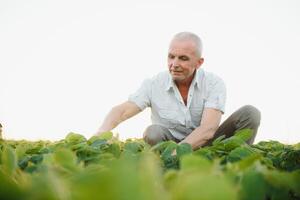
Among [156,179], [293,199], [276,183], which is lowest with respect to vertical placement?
[293,199]

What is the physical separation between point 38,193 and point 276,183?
0.44m

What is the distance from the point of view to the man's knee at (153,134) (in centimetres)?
358

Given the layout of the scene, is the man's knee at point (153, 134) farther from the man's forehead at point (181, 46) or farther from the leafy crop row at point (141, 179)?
the leafy crop row at point (141, 179)

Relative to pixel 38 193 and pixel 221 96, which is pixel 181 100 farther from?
pixel 38 193

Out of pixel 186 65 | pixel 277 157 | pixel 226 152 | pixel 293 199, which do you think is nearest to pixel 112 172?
pixel 293 199

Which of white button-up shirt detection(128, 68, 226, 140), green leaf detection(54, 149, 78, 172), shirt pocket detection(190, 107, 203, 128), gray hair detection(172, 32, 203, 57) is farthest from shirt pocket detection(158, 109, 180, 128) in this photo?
green leaf detection(54, 149, 78, 172)

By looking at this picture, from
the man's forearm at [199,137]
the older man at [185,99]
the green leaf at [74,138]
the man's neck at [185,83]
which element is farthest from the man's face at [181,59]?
the green leaf at [74,138]

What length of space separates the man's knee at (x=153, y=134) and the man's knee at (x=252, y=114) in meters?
0.98

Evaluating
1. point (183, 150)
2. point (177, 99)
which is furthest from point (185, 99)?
point (183, 150)

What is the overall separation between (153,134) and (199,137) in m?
0.47

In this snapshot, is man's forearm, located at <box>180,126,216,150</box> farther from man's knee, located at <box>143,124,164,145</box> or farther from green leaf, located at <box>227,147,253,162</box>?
green leaf, located at <box>227,147,253,162</box>

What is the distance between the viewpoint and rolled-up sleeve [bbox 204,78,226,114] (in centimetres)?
395

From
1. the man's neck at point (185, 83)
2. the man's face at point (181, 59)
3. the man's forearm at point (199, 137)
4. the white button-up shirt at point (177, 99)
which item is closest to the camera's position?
the man's forearm at point (199, 137)

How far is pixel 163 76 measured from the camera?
4.34 m
